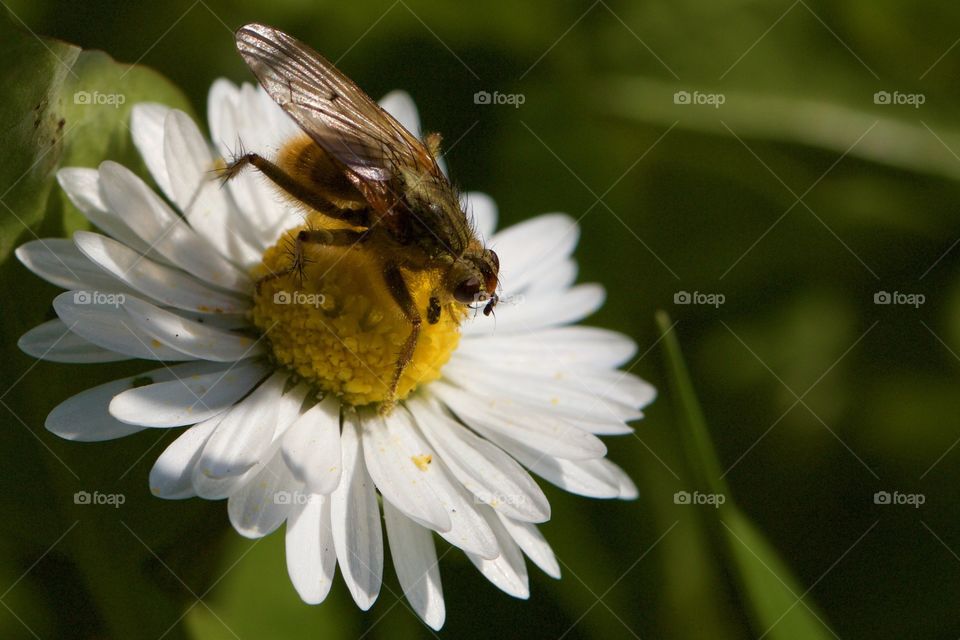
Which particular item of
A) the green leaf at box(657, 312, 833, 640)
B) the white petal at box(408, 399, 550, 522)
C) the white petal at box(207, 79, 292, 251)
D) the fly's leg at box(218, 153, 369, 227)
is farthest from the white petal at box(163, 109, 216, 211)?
the green leaf at box(657, 312, 833, 640)

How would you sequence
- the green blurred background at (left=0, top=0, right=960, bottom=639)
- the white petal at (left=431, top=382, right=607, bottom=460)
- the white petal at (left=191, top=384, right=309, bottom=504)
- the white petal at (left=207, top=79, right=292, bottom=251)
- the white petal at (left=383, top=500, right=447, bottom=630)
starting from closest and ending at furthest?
the white petal at (left=191, top=384, right=309, bottom=504)
the white petal at (left=383, top=500, right=447, bottom=630)
the white petal at (left=431, top=382, right=607, bottom=460)
the white petal at (left=207, top=79, right=292, bottom=251)
the green blurred background at (left=0, top=0, right=960, bottom=639)

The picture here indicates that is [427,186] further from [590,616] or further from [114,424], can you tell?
[590,616]

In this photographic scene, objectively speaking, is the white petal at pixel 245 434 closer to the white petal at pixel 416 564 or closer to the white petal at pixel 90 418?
the white petal at pixel 90 418

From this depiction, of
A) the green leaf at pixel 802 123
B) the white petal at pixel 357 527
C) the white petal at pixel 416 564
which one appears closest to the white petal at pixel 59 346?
the white petal at pixel 357 527

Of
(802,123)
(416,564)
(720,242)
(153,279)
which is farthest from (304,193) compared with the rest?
(802,123)

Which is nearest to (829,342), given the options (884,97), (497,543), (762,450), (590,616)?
(762,450)

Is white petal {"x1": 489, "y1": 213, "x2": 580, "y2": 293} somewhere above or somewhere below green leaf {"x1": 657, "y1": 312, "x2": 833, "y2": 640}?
above

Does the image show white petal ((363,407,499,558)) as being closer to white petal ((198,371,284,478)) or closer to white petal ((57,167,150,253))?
white petal ((198,371,284,478))
